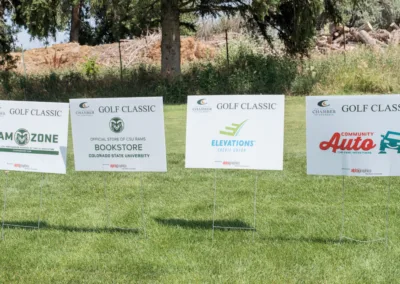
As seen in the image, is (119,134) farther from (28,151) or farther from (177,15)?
(177,15)

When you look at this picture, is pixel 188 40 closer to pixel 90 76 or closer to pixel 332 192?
pixel 90 76

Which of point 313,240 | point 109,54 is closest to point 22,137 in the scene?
point 313,240

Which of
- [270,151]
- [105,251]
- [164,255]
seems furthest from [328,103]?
[105,251]

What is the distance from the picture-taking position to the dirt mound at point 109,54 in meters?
33.5

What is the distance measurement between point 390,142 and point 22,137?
A: 163 inches

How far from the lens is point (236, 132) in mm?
6684

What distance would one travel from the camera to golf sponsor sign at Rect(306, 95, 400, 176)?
20.5 ft

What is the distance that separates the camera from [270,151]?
6609 millimetres

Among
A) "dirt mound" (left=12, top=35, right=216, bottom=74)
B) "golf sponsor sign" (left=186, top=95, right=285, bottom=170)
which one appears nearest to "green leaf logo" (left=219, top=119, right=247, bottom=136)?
"golf sponsor sign" (left=186, top=95, right=285, bottom=170)

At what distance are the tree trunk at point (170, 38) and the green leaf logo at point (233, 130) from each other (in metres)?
17.3

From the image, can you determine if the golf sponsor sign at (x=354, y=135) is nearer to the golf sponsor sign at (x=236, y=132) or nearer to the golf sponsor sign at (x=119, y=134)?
the golf sponsor sign at (x=236, y=132)

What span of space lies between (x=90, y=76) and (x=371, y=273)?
23.0 meters

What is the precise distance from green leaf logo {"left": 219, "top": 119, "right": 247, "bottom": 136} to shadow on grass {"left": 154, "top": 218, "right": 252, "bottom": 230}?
1.27 m

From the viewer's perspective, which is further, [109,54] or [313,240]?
[109,54]
